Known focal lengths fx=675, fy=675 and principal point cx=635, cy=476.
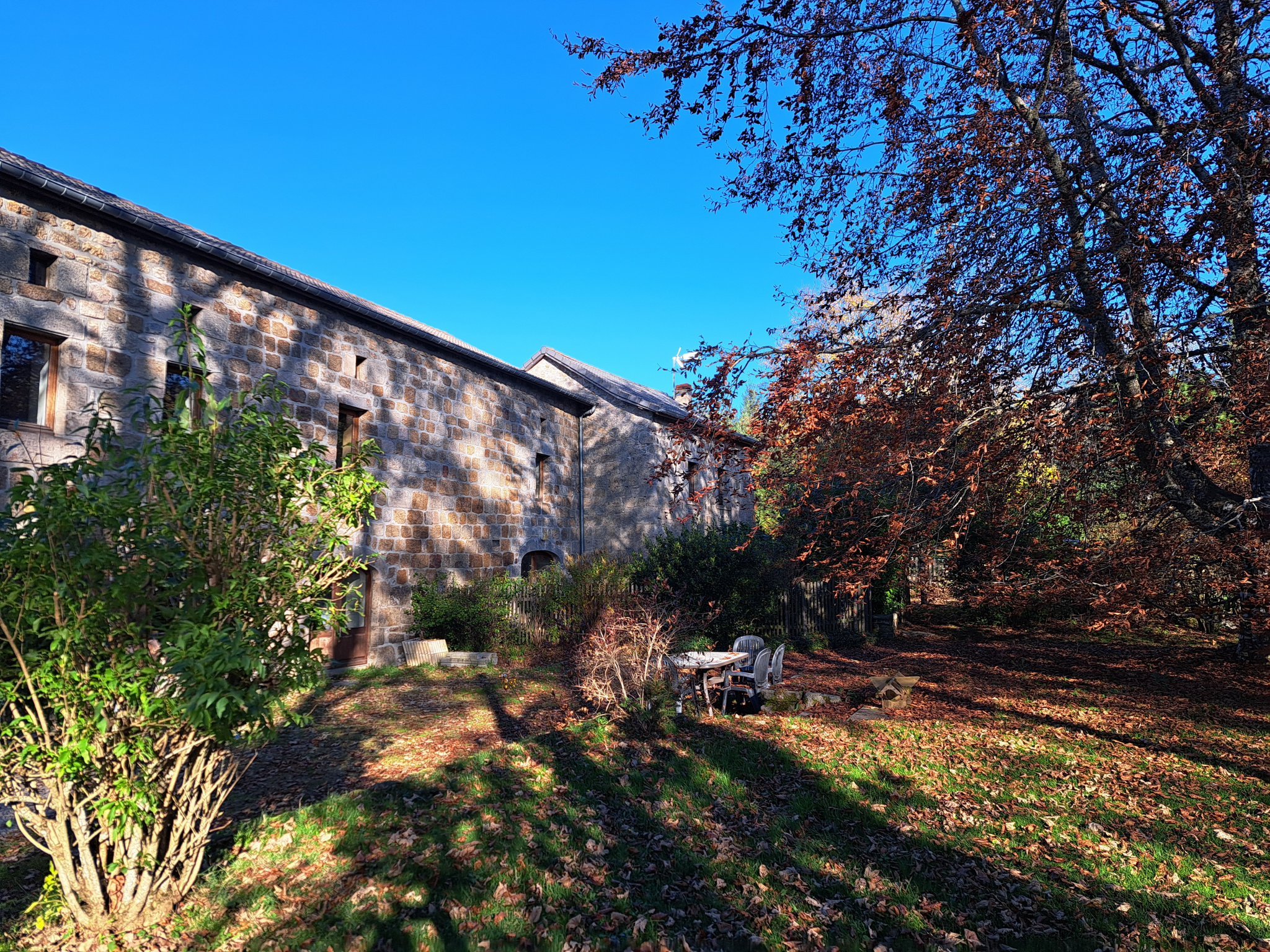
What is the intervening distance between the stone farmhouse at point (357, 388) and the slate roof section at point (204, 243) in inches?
1.5

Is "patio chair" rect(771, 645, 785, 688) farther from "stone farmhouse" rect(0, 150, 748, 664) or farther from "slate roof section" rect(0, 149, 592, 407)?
"slate roof section" rect(0, 149, 592, 407)

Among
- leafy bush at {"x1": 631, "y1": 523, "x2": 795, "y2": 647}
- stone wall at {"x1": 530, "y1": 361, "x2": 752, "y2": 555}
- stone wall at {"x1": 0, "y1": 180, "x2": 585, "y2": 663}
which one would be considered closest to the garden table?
leafy bush at {"x1": 631, "y1": 523, "x2": 795, "y2": 647}

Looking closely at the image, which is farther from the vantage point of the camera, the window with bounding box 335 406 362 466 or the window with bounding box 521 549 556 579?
the window with bounding box 521 549 556 579

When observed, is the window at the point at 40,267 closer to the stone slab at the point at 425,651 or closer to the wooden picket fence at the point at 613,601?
the stone slab at the point at 425,651

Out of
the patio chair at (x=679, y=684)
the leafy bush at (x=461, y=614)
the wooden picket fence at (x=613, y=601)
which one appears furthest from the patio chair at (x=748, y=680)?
the leafy bush at (x=461, y=614)

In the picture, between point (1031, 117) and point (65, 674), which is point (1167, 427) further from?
point (65, 674)

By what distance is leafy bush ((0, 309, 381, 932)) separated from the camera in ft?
10.5

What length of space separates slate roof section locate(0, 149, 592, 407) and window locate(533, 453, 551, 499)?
8.70 feet

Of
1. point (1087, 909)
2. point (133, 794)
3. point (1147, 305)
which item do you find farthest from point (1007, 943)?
point (1147, 305)

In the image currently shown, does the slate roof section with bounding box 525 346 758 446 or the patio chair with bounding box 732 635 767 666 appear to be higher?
the slate roof section with bounding box 525 346 758 446

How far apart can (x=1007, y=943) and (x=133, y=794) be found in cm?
461

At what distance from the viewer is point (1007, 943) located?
3.69 metres

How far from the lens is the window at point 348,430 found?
1238cm

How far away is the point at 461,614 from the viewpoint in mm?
12961
